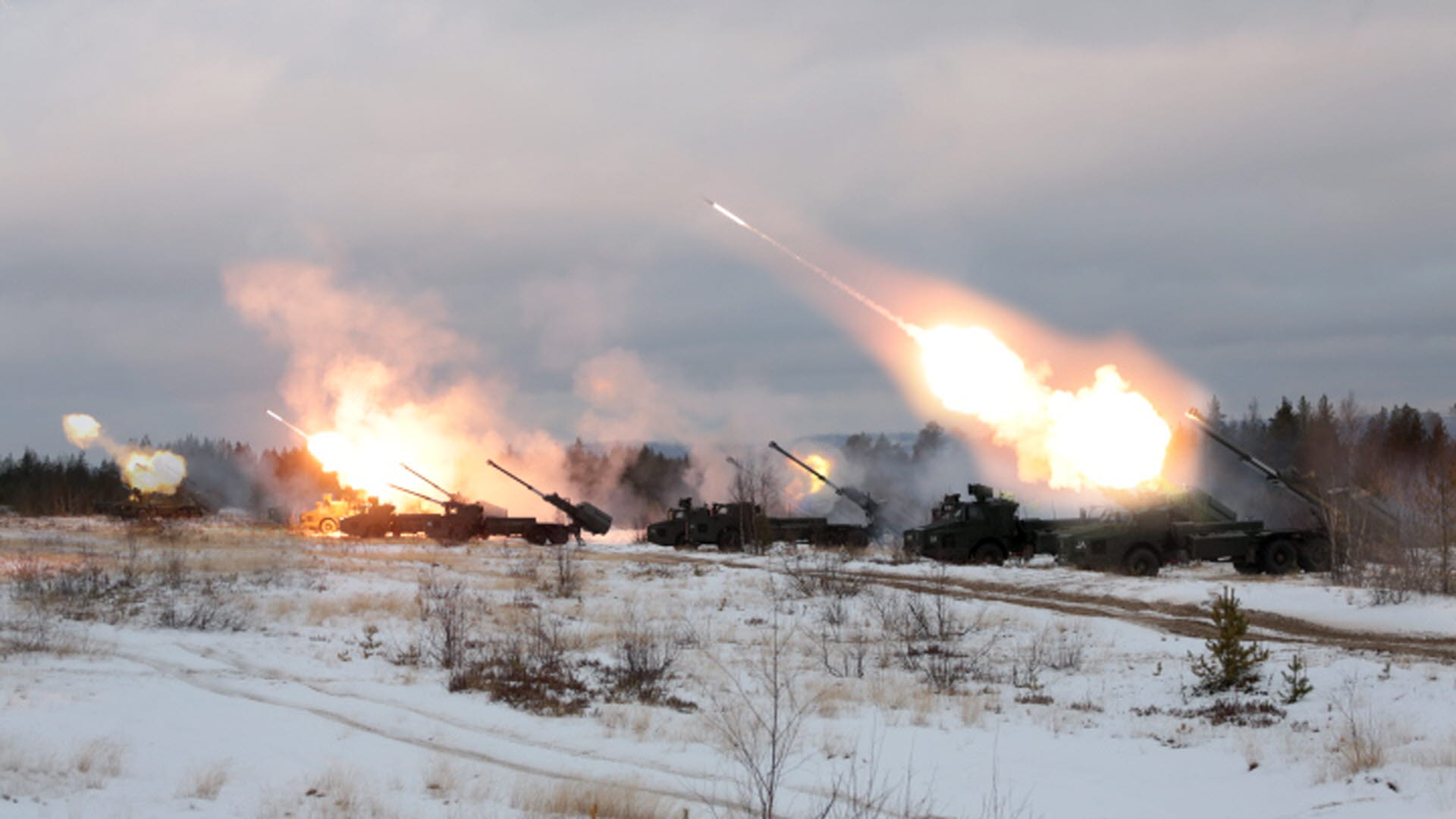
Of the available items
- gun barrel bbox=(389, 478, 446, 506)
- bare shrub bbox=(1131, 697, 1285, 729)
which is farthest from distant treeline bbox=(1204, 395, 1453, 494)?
gun barrel bbox=(389, 478, 446, 506)

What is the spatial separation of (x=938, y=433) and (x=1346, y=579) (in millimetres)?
86159

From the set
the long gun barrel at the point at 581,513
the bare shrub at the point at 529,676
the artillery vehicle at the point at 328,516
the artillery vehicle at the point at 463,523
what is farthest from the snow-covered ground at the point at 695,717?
the artillery vehicle at the point at 328,516

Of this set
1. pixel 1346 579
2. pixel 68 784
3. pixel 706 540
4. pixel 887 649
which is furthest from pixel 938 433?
pixel 68 784

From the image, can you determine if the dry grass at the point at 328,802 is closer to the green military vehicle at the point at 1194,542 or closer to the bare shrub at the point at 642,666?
the bare shrub at the point at 642,666

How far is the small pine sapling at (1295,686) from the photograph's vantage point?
1638 cm

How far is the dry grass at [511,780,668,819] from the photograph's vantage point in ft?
35.6

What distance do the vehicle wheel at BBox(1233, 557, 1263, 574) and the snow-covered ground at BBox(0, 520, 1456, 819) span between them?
7407mm

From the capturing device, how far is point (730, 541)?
177 ft

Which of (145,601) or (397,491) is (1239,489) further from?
(145,601)

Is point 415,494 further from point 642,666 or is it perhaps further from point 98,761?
point 98,761

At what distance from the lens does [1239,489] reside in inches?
2985

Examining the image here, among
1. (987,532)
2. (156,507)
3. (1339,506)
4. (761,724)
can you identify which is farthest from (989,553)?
(156,507)

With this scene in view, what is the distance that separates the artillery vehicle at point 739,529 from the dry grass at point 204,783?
1633 inches

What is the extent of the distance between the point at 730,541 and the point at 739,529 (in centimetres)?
67
